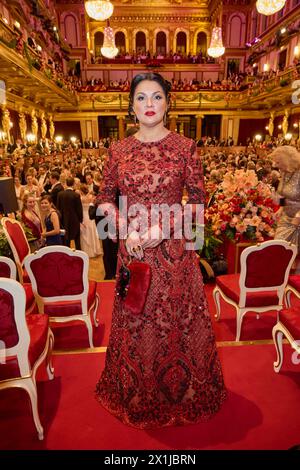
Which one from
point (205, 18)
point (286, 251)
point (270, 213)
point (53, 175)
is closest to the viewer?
point (286, 251)

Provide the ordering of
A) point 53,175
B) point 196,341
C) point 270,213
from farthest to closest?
point 53,175 < point 270,213 < point 196,341

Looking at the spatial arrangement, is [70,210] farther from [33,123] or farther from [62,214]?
[33,123]

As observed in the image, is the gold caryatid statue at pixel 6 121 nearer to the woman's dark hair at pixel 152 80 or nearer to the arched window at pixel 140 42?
the woman's dark hair at pixel 152 80

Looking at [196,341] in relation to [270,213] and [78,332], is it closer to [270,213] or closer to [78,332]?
[78,332]

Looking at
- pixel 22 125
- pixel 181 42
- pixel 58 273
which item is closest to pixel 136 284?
pixel 58 273

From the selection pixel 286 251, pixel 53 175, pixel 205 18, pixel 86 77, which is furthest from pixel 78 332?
pixel 205 18

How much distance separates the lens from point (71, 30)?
25.1 m

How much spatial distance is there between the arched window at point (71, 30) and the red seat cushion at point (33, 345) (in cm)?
2763

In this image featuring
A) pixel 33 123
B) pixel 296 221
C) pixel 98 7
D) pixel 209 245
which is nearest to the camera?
pixel 296 221

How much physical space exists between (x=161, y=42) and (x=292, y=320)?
103ft

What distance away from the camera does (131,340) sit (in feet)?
6.82

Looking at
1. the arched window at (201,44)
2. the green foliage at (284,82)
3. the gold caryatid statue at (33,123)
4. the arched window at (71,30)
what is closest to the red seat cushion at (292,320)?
the green foliage at (284,82)

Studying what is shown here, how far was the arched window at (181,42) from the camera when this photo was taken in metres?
28.5
